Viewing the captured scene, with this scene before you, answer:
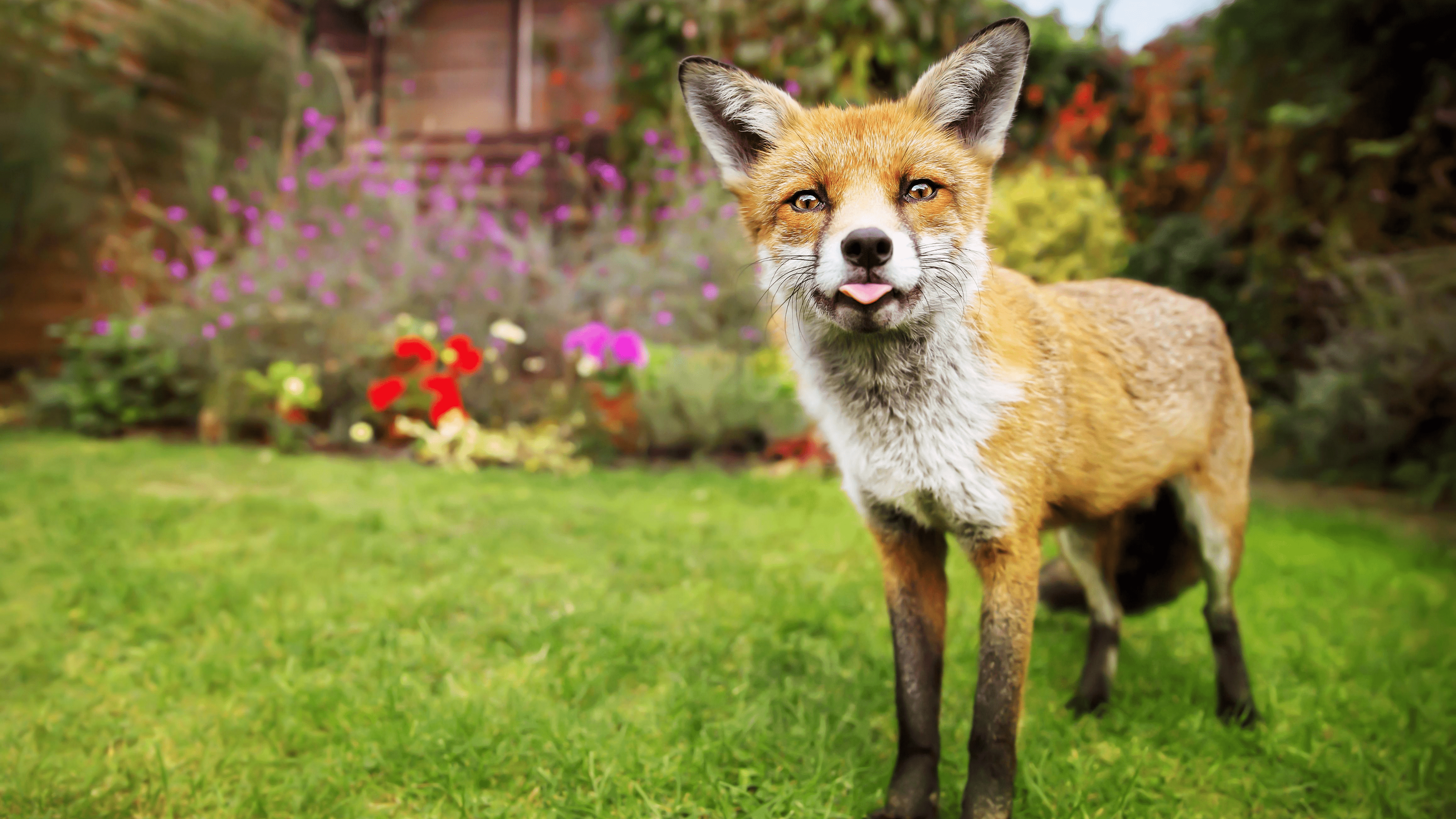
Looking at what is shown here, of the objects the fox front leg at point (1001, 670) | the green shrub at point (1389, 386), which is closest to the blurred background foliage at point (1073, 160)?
the green shrub at point (1389, 386)

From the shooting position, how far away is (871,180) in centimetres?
164

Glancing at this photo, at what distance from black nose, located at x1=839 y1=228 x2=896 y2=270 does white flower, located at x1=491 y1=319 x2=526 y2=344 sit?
181 inches

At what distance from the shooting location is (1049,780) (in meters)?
2.00

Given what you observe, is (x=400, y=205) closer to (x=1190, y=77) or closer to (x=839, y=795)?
(x=839, y=795)

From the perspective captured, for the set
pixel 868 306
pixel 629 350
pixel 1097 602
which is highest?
pixel 868 306

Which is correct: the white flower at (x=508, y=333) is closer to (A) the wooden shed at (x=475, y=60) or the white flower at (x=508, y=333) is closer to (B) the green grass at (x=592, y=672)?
(B) the green grass at (x=592, y=672)

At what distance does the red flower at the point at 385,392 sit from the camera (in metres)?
5.48

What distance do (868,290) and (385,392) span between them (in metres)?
4.82

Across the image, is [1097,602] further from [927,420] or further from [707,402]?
[707,402]

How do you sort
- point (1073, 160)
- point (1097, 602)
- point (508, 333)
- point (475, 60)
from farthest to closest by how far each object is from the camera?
1. point (475, 60)
2. point (1073, 160)
3. point (508, 333)
4. point (1097, 602)

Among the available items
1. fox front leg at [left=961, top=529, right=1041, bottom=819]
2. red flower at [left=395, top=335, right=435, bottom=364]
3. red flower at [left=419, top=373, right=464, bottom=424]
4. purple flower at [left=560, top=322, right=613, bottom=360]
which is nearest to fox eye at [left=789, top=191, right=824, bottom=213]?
fox front leg at [left=961, top=529, right=1041, bottom=819]

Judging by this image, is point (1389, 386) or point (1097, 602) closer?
point (1097, 602)

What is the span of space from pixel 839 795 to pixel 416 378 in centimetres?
478

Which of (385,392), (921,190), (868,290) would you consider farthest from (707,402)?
(868,290)
